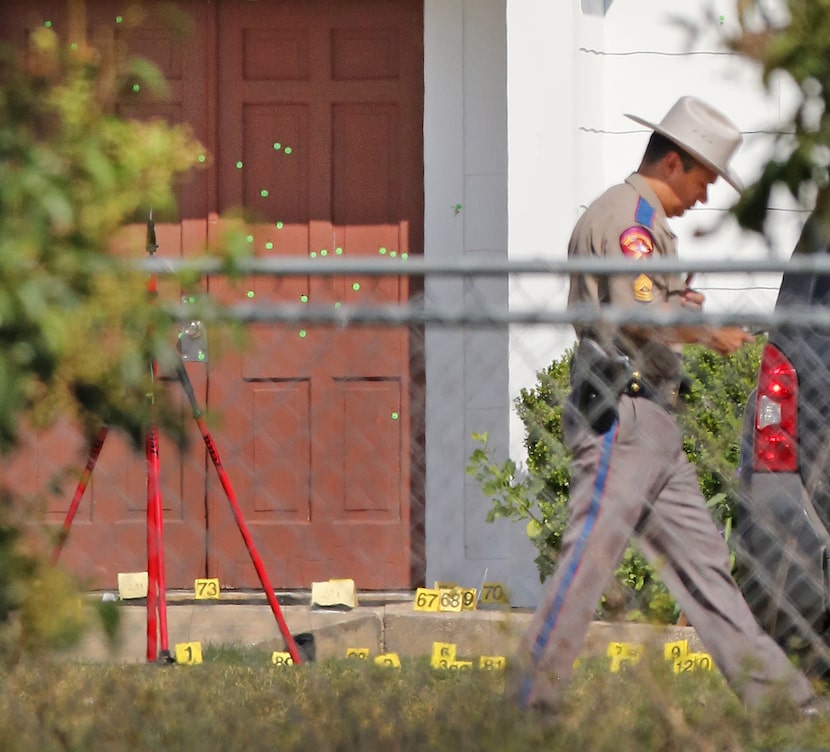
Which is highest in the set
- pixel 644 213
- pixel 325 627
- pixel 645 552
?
pixel 644 213

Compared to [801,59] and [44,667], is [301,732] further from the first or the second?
[801,59]

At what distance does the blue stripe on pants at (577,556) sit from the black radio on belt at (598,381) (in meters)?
0.05

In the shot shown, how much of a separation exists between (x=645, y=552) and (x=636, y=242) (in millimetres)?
922

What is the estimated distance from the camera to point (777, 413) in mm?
5227

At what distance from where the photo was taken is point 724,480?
6.34m

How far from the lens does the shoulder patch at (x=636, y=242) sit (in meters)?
4.71

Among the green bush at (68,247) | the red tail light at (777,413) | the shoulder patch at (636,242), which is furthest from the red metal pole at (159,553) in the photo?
the red tail light at (777,413)

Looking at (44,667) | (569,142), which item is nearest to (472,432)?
(569,142)

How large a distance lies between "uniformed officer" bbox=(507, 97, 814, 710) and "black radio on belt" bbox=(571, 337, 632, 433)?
19mm

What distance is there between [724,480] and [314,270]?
3.36m

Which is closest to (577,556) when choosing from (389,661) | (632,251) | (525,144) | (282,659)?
(632,251)

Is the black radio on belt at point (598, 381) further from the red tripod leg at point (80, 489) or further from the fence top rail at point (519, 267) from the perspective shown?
Answer: the red tripod leg at point (80, 489)

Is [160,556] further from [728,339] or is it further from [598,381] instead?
[728,339]

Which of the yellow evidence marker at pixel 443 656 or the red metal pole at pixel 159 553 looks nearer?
the red metal pole at pixel 159 553
